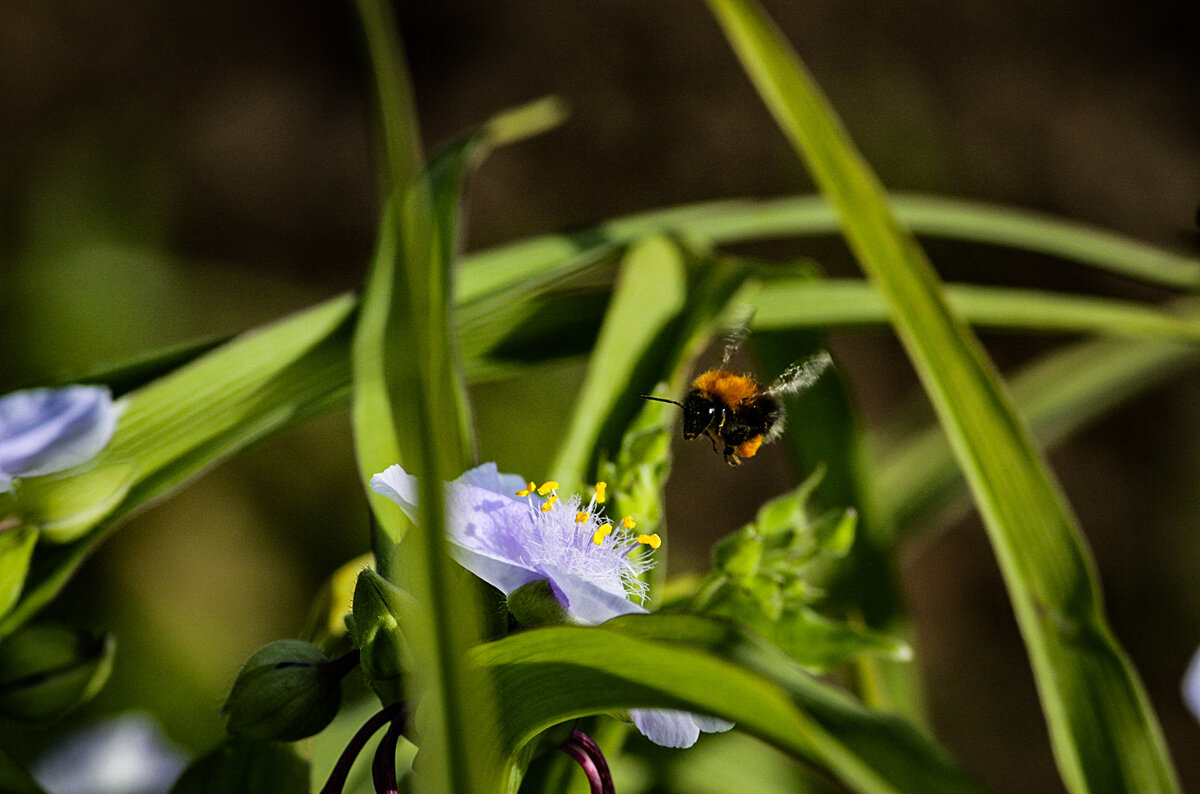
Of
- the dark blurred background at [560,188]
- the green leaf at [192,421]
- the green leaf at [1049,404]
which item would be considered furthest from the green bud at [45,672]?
the dark blurred background at [560,188]

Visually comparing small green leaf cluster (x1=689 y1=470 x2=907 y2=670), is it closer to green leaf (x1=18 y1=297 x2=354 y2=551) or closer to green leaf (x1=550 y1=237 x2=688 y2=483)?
green leaf (x1=550 y1=237 x2=688 y2=483)

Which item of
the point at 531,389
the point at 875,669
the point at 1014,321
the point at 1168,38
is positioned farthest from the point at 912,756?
the point at 1168,38

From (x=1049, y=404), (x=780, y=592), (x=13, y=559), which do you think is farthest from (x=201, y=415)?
(x=1049, y=404)

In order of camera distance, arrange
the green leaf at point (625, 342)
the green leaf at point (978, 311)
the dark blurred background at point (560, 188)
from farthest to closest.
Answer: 1. the dark blurred background at point (560, 188)
2. the green leaf at point (978, 311)
3. the green leaf at point (625, 342)

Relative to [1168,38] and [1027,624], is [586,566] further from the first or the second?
[1168,38]

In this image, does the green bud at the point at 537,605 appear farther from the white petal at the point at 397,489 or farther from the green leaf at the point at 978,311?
the green leaf at the point at 978,311
